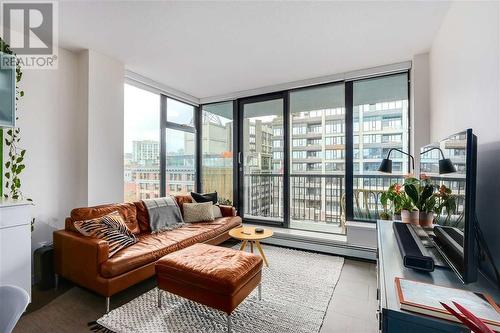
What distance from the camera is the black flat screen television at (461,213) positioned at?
101 cm

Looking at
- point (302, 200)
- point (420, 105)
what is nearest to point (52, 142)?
point (302, 200)

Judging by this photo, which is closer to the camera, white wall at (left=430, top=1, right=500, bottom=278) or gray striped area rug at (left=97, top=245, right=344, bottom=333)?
white wall at (left=430, top=1, right=500, bottom=278)

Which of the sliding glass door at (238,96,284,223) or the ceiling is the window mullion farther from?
the sliding glass door at (238,96,284,223)

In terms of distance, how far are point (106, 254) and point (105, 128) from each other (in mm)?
1719

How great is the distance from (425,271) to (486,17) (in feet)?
5.01

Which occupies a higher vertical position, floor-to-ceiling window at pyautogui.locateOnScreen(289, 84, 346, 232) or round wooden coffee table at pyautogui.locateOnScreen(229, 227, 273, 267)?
floor-to-ceiling window at pyautogui.locateOnScreen(289, 84, 346, 232)

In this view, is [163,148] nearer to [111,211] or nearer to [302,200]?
[111,211]

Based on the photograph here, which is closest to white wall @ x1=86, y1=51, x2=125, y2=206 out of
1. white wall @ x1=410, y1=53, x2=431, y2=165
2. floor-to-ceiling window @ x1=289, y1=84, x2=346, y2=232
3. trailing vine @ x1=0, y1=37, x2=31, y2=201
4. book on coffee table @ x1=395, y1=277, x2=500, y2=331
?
trailing vine @ x1=0, y1=37, x2=31, y2=201

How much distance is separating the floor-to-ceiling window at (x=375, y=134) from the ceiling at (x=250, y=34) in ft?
1.26

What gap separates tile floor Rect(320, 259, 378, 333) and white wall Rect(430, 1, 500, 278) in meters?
1.09

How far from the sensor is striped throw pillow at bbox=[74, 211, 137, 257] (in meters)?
2.14

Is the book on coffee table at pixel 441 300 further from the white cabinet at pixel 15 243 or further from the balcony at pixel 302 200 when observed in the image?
the balcony at pixel 302 200

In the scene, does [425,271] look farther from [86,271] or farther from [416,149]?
[86,271]

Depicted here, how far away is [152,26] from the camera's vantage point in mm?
2307
